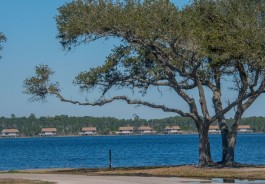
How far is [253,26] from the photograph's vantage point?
40.2 metres

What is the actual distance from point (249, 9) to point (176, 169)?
30.1 ft

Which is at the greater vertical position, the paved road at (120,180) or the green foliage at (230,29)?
the green foliage at (230,29)

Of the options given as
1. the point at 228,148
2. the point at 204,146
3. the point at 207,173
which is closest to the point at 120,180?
the point at 207,173

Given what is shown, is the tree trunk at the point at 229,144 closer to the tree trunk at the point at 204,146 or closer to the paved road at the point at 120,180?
the tree trunk at the point at 204,146

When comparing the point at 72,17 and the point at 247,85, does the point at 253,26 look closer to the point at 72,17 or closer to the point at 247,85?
the point at 247,85

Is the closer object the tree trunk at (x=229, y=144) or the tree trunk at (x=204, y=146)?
the tree trunk at (x=204, y=146)

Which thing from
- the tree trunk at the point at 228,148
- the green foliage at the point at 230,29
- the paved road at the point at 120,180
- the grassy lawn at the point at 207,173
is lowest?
the paved road at the point at 120,180

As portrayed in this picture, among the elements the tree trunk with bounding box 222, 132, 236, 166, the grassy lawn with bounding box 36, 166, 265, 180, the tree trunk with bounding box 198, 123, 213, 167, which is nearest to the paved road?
the grassy lawn with bounding box 36, 166, 265, 180

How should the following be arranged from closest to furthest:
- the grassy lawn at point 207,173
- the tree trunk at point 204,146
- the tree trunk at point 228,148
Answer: the grassy lawn at point 207,173 → the tree trunk at point 204,146 → the tree trunk at point 228,148

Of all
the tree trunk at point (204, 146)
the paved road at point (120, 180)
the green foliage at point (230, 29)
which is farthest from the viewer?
the tree trunk at point (204, 146)

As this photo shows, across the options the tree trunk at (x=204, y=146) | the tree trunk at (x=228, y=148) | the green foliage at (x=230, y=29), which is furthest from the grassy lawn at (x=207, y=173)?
the green foliage at (x=230, y=29)

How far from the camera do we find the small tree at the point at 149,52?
1596 inches

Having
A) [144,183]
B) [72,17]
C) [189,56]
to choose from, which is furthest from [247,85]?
[144,183]

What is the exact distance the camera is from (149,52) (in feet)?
150
